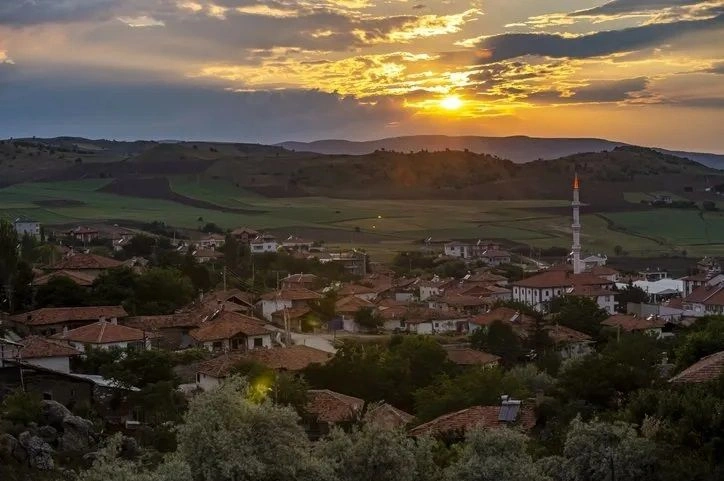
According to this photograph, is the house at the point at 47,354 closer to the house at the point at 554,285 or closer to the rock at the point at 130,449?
the rock at the point at 130,449

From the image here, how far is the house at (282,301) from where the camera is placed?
50188 mm

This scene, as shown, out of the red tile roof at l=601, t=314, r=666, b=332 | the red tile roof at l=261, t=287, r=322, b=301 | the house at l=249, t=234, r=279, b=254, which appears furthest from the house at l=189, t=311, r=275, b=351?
the house at l=249, t=234, r=279, b=254

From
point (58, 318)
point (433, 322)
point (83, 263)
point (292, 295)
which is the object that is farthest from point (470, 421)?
point (83, 263)

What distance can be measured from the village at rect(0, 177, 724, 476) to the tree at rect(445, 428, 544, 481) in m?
1.77

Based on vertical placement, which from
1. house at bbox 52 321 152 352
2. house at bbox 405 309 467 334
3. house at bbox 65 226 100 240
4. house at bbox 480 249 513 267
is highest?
house at bbox 52 321 152 352

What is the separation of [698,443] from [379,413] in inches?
381

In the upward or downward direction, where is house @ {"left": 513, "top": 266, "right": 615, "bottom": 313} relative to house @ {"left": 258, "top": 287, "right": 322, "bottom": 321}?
downward

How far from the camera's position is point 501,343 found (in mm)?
39250

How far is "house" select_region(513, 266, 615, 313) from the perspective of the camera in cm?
6047

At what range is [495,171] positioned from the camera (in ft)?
582

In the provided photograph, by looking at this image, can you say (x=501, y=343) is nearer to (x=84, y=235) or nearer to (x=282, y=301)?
(x=282, y=301)

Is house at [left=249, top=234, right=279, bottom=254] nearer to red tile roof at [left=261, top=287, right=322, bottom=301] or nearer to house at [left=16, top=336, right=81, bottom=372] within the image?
red tile roof at [left=261, top=287, right=322, bottom=301]

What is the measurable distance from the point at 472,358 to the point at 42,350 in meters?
15.8

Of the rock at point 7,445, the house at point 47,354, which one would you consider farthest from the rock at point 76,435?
the house at point 47,354
